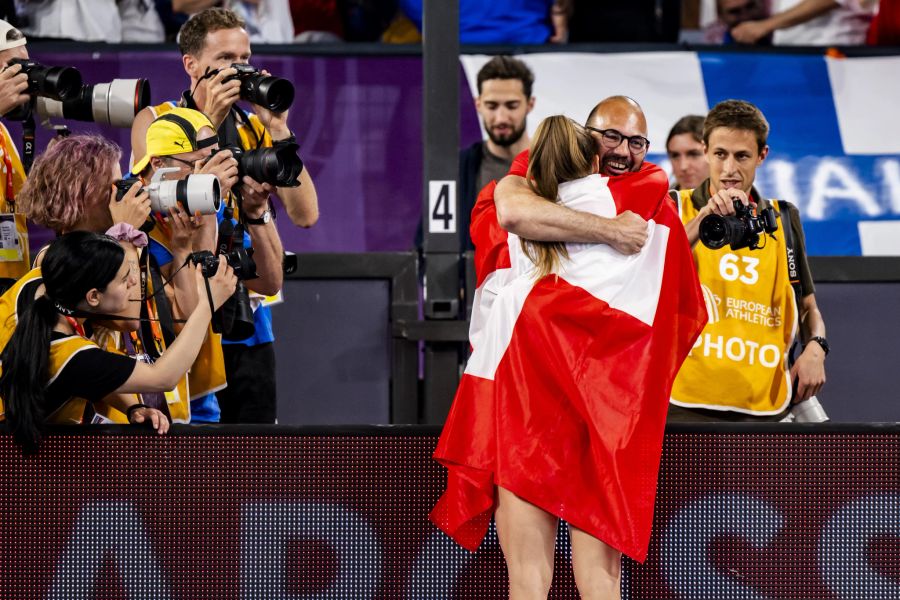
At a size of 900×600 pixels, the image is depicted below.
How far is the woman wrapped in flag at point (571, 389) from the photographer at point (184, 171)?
0.95 m

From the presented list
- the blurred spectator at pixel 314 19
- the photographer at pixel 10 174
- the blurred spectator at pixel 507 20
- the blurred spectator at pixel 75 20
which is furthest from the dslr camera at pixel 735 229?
the blurred spectator at pixel 75 20

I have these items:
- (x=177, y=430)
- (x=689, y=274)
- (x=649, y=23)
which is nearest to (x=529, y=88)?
(x=649, y=23)

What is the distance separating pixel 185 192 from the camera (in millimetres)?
3789

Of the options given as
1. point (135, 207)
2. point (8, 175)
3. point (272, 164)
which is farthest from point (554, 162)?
point (8, 175)

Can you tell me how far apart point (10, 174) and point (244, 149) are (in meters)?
0.91

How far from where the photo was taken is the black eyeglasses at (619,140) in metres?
3.75

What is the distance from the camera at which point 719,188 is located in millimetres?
4547

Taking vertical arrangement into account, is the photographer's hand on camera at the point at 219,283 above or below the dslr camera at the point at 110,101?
below

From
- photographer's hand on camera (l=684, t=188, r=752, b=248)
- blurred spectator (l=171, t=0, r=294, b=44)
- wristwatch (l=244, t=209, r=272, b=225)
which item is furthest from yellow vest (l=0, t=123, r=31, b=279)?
photographer's hand on camera (l=684, t=188, r=752, b=248)

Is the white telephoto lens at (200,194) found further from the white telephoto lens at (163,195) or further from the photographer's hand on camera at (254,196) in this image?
the photographer's hand on camera at (254,196)

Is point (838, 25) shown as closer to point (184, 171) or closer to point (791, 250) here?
point (791, 250)

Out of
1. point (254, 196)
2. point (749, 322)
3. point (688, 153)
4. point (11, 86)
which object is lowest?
point (749, 322)

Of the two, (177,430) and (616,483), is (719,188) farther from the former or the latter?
(177,430)

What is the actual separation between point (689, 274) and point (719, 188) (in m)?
0.91
